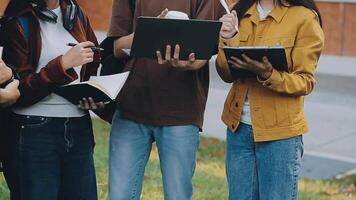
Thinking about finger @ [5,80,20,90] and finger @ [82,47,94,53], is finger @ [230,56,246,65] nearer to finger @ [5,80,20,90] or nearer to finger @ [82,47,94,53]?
finger @ [82,47,94,53]

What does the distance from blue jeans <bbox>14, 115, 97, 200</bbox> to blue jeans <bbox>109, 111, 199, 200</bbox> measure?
0.81ft

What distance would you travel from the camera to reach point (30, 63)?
380 cm

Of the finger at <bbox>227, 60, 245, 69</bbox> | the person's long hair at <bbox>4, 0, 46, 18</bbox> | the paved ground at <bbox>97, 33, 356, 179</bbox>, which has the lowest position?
the paved ground at <bbox>97, 33, 356, 179</bbox>

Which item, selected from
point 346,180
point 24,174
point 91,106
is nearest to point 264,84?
point 91,106

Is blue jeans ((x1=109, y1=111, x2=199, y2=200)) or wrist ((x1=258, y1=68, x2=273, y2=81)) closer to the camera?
wrist ((x1=258, y1=68, x2=273, y2=81))

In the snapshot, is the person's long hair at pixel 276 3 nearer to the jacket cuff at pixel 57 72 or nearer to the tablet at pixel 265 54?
the tablet at pixel 265 54

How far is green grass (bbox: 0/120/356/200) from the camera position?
626 centimetres

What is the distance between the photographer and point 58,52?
152 inches

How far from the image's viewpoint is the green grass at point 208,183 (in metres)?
6.26

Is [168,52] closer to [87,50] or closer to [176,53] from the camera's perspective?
[176,53]

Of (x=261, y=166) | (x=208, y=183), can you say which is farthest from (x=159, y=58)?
(x=208, y=183)

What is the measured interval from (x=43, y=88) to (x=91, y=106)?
27cm

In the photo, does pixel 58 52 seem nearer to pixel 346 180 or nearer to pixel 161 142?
pixel 161 142

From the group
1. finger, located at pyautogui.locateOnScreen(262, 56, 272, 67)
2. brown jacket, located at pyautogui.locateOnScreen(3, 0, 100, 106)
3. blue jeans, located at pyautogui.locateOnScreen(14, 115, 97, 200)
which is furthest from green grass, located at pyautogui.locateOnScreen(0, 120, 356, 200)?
finger, located at pyautogui.locateOnScreen(262, 56, 272, 67)
